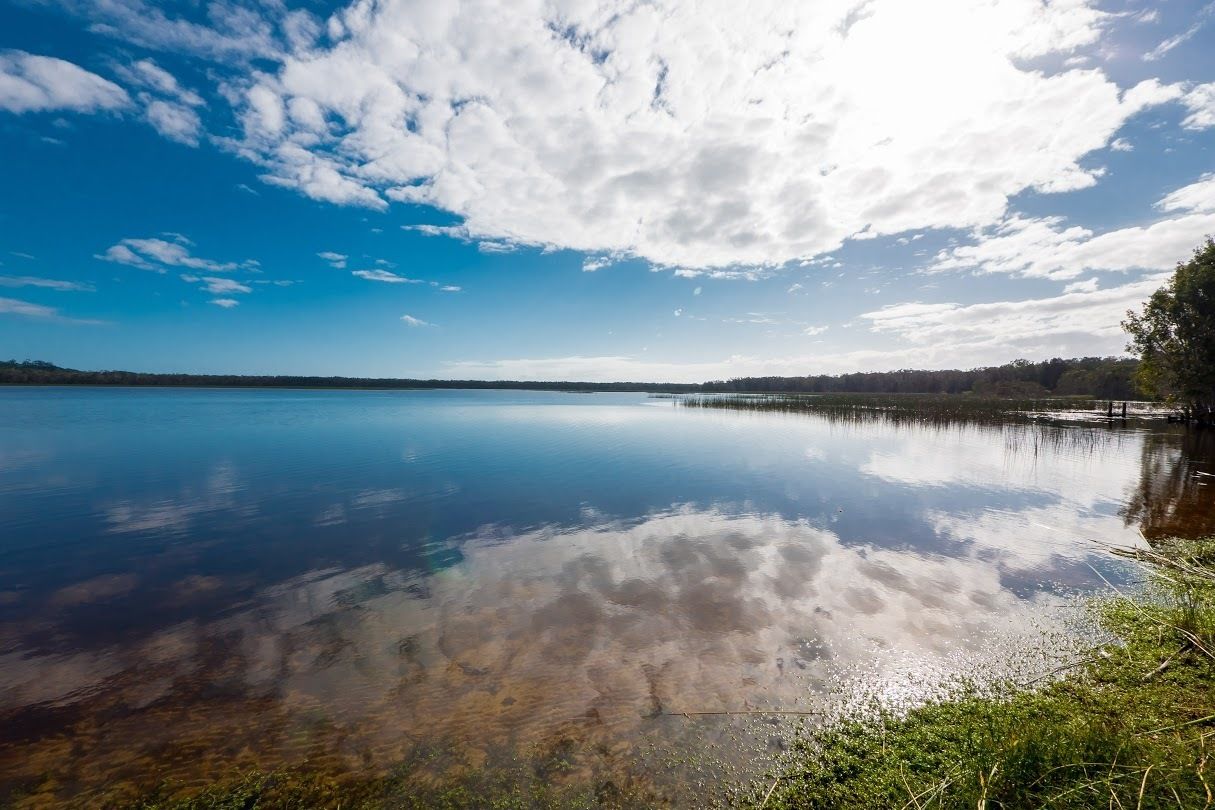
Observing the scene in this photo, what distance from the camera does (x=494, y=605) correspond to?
8281 millimetres

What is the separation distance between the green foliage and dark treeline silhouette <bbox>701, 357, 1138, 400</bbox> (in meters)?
61.0

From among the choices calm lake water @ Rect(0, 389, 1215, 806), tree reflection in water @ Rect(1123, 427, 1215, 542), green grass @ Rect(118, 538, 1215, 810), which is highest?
green grass @ Rect(118, 538, 1215, 810)

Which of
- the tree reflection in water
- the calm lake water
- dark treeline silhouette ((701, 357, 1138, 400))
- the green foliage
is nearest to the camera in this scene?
the calm lake water

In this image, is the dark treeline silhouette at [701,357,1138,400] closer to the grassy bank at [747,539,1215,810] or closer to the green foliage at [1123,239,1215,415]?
the green foliage at [1123,239,1215,415]

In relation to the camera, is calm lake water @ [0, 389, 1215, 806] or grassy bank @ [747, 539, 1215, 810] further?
calm lake water @ [0, 389, 1215, 806]

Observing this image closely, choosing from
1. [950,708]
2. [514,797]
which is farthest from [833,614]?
[514,797]

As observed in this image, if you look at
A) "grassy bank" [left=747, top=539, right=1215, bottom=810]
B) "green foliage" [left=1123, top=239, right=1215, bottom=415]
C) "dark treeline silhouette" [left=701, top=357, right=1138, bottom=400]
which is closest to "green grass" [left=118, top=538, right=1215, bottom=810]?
"grassy bank" [left=747, top=539, right=1215, bottom=810]

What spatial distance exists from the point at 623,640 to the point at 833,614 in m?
3.89

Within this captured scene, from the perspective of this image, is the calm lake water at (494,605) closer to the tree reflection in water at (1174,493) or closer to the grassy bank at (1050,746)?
the tree reflection in water at (1174,493)

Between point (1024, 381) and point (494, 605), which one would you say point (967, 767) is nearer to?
point (494, 605)

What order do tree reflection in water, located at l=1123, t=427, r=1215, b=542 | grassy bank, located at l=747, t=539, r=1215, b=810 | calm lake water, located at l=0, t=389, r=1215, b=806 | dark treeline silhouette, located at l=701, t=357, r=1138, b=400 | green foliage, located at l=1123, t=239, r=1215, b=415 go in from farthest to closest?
dark treeline silhouette, located at l=701, t=357, r=1138, b=400
green foliage, located at l=1123, t=239, r=1215, b=415
tree reflection in water, located at l=1123, t=427, r=1215, b=542
calm lake water, located at l=0, t=389, r=1215, b=806
grassy bank, located at l=747, t=539, r=1215, b=810

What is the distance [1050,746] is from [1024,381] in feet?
577

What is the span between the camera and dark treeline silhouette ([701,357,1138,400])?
343ft

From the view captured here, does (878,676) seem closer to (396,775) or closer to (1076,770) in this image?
(1076,770)
